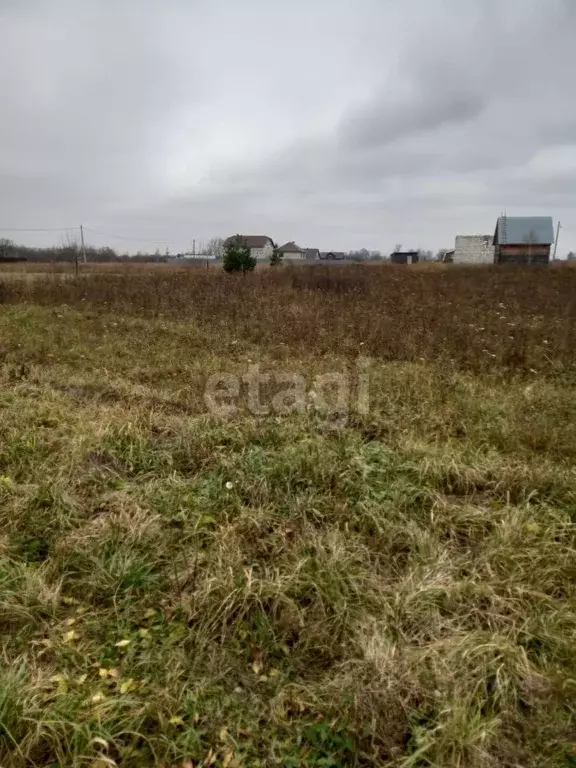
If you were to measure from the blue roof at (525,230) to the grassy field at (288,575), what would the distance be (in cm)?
3693

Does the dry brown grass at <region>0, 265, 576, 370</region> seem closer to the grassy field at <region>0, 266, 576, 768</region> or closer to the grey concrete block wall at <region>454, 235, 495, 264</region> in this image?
the grassy field at <region>0, 266, 576, 768</region>

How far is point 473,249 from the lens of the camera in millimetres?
39594

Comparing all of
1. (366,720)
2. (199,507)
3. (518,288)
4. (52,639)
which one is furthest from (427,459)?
(518,288)

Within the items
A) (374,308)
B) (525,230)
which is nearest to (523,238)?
(525,230)

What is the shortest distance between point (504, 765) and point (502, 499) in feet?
5.76

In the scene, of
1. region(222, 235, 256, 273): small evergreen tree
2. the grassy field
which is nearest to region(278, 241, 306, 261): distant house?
region(222, 235, 256, 273): small evergreen tree

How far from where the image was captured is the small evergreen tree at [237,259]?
18.3 m

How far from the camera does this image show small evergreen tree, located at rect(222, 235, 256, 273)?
18.3 meters

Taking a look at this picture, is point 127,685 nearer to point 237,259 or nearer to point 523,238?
point 237,259

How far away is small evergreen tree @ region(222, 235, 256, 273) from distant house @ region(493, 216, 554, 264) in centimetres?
2626

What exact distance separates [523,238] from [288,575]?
1630 inches

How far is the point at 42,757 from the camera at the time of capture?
1.53 metres

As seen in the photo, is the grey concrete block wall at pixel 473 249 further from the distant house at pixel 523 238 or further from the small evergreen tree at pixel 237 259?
the small evergreen tree at pixel 237 259

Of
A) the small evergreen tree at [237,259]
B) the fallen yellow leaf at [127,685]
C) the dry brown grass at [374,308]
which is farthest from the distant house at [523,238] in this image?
the fallen yellow leaf at [127,685]
